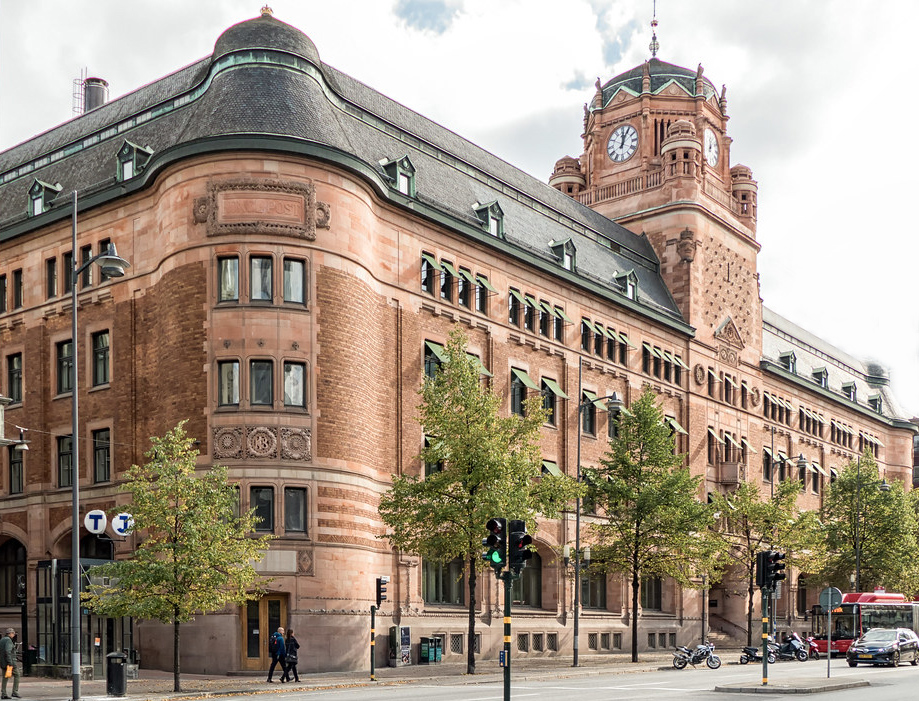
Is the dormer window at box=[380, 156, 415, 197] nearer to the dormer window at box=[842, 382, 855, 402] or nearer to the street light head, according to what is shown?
the street light head

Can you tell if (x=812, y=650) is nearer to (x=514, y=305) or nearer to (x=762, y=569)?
(x=514, y=305)

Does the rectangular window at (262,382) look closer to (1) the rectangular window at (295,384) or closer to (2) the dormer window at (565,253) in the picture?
(1) the rectangular window at (295,384)

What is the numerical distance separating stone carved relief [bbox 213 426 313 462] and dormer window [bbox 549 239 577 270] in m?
22.9

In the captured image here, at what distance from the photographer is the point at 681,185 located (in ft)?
244

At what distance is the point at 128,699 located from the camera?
30922 millimetres

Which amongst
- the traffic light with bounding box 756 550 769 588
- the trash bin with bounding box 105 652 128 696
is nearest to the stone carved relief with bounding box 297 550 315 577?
the trash bin with bounding box 105 652 128 696

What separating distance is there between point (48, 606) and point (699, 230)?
47.3m

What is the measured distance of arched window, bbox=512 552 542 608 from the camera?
5688 centimetres

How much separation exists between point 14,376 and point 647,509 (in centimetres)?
2897


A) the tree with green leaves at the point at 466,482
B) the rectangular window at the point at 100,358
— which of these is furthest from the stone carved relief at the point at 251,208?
the rectangular window at the point at 100,358

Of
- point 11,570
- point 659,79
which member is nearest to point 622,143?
point 659,79

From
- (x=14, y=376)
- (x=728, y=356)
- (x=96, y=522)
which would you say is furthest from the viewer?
(x=728, y=356)

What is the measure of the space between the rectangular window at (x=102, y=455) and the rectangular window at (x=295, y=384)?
8.91 m

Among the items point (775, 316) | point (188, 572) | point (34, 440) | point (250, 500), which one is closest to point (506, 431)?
point (250, 500)
